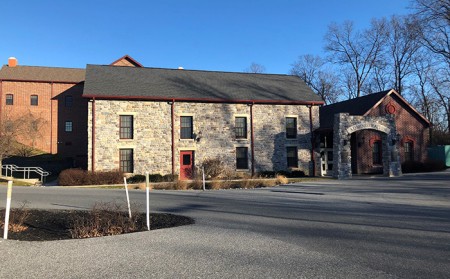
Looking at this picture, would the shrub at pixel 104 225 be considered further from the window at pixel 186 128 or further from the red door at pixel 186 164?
the window at pixel 186 128

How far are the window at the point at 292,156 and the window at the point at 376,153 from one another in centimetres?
684

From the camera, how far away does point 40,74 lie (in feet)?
135

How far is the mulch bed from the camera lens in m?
7.51

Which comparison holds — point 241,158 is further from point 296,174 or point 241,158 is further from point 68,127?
point 68,127

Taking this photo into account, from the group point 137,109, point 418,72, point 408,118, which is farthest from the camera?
point 418,72

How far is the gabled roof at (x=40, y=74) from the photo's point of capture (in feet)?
131

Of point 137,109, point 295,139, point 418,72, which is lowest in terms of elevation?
point 295,139

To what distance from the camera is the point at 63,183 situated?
2183 centimetres

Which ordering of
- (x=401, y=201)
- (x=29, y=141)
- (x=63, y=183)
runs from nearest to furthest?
(x=401, y=201) < (x=63, y=183) < (x=29, y=141)

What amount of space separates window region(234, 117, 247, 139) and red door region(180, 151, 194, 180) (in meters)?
3.95

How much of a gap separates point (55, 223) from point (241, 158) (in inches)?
760

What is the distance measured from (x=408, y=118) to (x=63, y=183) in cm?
2790

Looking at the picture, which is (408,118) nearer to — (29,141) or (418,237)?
(418,237)

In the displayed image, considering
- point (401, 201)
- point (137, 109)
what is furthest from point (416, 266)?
point (137, 109)
